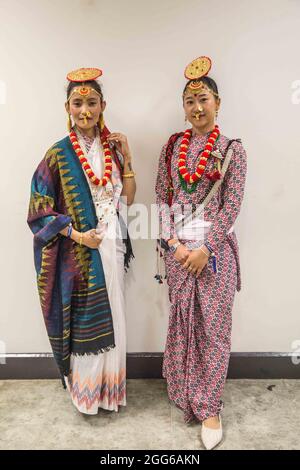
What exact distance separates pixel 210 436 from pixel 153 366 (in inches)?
22.3

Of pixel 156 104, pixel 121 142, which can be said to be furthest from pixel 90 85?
pixel 156 104

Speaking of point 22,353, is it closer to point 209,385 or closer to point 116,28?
point 209,385

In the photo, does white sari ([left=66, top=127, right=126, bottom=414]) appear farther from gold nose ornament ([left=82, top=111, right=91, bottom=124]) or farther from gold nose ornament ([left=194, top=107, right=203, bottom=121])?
gold nose ornament ([left=194, top=107, right=203, bottom=121])

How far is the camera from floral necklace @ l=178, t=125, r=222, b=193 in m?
1.70

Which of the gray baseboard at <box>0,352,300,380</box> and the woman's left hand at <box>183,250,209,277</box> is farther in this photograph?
the gray baseboard at <box>0,352,300,380</box>

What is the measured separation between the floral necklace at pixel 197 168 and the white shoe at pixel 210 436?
3.33 ft

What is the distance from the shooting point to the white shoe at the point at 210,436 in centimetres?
173

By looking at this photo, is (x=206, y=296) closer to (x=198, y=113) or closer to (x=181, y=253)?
(x=181, y=253)

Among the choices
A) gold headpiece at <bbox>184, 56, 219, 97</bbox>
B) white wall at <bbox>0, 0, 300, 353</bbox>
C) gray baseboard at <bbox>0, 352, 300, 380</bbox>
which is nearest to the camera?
gold headpiece at <bbox>184, 56, 219, 97</bbox>

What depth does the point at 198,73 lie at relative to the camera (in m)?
1.70

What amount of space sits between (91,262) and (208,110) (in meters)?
0.80

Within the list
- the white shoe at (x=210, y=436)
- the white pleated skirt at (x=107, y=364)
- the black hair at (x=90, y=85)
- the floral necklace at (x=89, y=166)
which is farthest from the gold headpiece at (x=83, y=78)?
the white shoe at (x=210, y=436)

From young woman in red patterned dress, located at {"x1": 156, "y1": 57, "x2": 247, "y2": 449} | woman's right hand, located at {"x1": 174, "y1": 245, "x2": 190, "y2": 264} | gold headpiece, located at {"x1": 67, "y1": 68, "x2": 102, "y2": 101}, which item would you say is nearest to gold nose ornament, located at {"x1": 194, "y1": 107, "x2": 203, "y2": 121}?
young woman in red patterned dress, located at {"x1": 156, "y1": 57, "x2": 247, "y2": 449}

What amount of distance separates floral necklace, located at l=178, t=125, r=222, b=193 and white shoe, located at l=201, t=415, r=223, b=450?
39.9 inches
